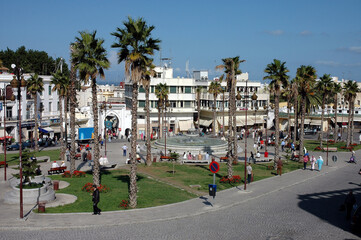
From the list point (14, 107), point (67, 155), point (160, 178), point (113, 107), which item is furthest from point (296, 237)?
point (113, 107)

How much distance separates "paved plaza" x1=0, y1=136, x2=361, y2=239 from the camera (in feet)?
60.4

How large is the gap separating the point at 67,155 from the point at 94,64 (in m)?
18.9

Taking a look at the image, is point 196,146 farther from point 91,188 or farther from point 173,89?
point 173,89

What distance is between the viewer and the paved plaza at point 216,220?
18422 mm

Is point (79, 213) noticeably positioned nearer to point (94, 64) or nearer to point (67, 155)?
point (94, 64)

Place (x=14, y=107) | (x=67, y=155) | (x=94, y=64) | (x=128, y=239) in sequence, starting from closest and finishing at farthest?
(x=128, y=239) → (x=94, y=64) → (x=67, y=155) → (x=14, y=107)

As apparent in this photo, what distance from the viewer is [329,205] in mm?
24766

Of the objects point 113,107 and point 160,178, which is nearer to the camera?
point 160,178

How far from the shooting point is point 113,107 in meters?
69.1

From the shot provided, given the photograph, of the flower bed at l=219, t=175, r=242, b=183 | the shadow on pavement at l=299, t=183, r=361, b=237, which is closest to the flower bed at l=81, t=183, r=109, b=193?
the flower bed at l=219, t=175, r=242, b=183

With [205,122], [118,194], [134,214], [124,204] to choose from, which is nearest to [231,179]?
[118,194]

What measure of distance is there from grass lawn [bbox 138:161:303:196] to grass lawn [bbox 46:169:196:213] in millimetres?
1445

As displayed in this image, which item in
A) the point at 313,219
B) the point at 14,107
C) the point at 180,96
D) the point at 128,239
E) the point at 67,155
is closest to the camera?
the point at 128,239

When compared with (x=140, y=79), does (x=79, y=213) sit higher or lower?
lower
